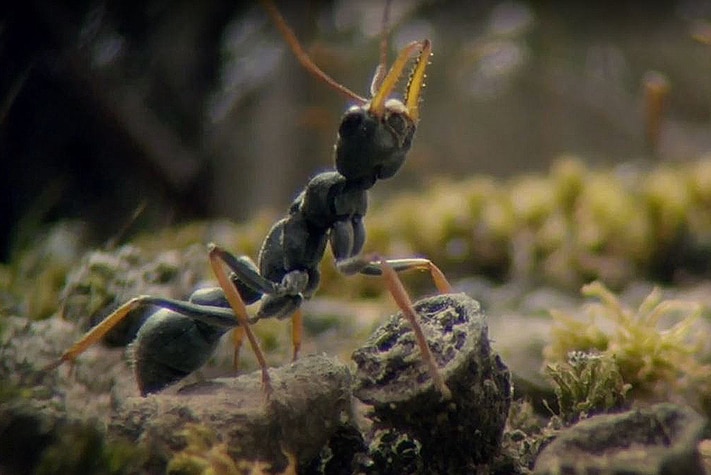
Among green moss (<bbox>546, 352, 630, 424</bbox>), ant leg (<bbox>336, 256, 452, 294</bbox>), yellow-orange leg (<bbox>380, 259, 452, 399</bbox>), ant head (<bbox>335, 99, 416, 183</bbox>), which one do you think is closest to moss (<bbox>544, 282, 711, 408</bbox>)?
green moss (<bbox>546, 352, 630, 424</bbox>)

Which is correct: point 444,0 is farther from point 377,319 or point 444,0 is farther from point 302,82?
point 377,319

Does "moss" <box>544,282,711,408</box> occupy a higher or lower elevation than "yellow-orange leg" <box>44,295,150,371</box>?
lower

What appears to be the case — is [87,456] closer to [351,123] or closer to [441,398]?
[441,398]

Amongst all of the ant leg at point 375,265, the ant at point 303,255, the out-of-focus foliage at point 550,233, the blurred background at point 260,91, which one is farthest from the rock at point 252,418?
the out-of-focus foliage at point 550,233

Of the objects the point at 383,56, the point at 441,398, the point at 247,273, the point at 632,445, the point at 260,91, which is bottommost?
the point at 632,445

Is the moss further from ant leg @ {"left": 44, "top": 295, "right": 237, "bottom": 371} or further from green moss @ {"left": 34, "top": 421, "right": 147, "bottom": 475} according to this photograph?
green moss @ {"left": 34, "top": 421, "right": 147, "bottom": 475}

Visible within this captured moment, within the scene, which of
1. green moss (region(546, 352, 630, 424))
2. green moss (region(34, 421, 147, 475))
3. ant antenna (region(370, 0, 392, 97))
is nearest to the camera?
green moss (region(34, 421, 147, 475))

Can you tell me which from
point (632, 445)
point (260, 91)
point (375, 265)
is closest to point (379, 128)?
point (375, 265)
